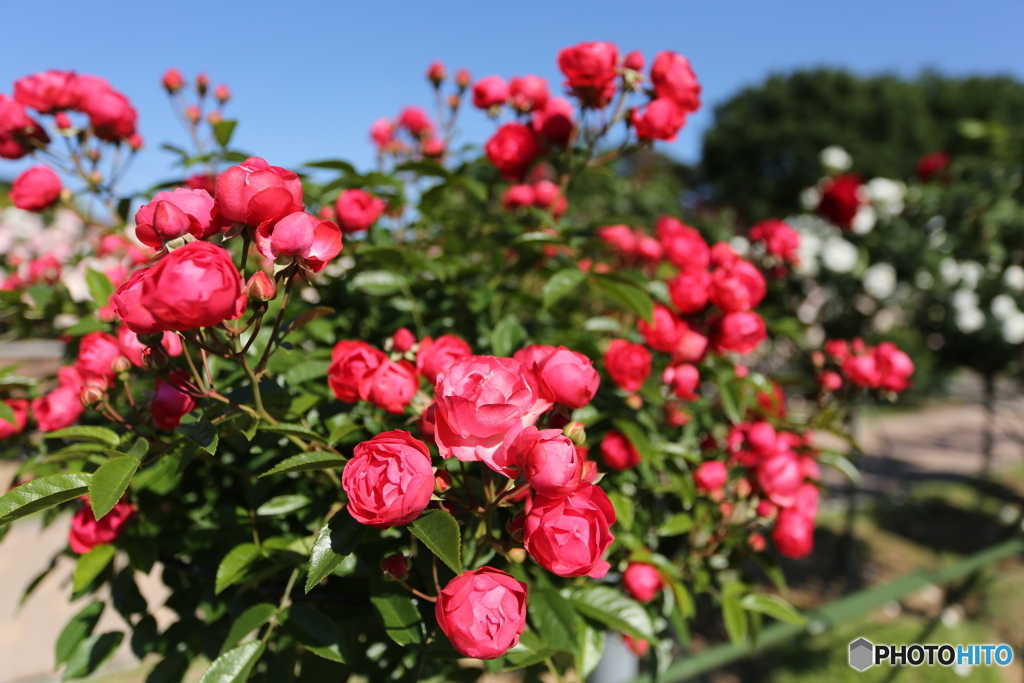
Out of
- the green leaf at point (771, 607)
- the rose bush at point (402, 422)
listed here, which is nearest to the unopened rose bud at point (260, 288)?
the rose bush at point (402, 422)

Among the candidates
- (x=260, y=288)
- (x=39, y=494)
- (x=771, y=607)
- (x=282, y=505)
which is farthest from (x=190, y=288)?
(x=771, y=607)

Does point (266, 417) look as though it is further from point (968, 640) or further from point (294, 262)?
point (968, 640)

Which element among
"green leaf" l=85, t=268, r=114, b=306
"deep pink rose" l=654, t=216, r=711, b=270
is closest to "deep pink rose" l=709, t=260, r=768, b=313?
"deep pink rose" l=654, t=216, r=711, b=270

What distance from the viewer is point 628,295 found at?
1055 millimetres

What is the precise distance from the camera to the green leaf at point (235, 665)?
70 cm

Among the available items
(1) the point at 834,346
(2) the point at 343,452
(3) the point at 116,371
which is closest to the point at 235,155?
(3) the point at 116,371

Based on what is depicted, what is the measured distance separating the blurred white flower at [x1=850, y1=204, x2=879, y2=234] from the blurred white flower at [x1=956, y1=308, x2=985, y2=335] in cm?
71

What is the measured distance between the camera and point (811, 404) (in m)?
1.65

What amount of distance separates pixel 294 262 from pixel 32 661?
3.21 m

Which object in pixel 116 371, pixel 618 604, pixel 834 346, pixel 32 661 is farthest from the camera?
pixel 32 661

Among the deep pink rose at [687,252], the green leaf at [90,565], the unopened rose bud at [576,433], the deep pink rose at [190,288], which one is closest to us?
the deep pink rose at [190,288]

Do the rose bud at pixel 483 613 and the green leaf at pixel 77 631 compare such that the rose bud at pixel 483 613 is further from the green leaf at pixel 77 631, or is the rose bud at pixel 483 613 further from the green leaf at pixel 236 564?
the green leaf at pixel 77 631

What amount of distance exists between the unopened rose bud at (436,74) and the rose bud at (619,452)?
1.26 metres

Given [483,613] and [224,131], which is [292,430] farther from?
[224,131]
